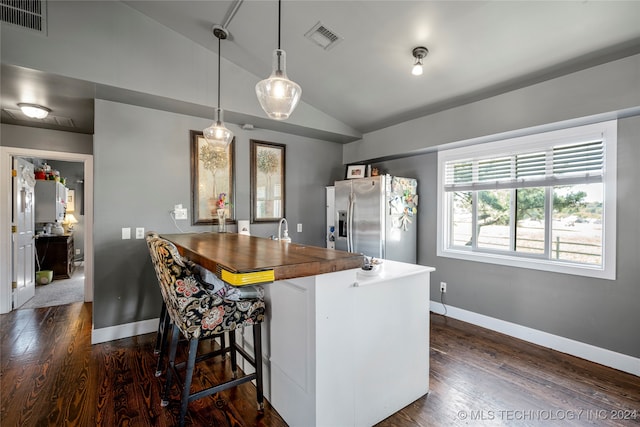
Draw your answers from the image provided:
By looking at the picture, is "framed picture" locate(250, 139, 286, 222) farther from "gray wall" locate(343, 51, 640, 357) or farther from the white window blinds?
the white window blinds

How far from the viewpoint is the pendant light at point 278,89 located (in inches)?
71.3

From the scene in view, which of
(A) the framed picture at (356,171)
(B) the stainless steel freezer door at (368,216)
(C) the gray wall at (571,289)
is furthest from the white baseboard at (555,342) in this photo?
(A) the framed picture at (356,171)

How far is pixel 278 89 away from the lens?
1.82 meters

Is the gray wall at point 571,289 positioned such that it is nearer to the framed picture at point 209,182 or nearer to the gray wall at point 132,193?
the framed picture at point 209,182

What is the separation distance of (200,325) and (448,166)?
3.32 m

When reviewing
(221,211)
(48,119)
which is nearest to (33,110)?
(48,119)

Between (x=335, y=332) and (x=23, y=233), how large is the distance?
487 cm

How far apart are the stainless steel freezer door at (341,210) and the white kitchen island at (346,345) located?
1.92m

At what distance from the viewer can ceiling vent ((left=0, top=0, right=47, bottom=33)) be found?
2.30 meters

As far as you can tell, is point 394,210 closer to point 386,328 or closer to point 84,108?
point 386,328

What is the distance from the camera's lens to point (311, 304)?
1.52 meters

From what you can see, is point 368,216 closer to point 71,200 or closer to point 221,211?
point 221,211

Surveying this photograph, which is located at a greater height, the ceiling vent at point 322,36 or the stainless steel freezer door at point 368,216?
the ceiling vent at point 322,36

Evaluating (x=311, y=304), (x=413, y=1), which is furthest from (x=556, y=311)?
(x=413, y=1)
